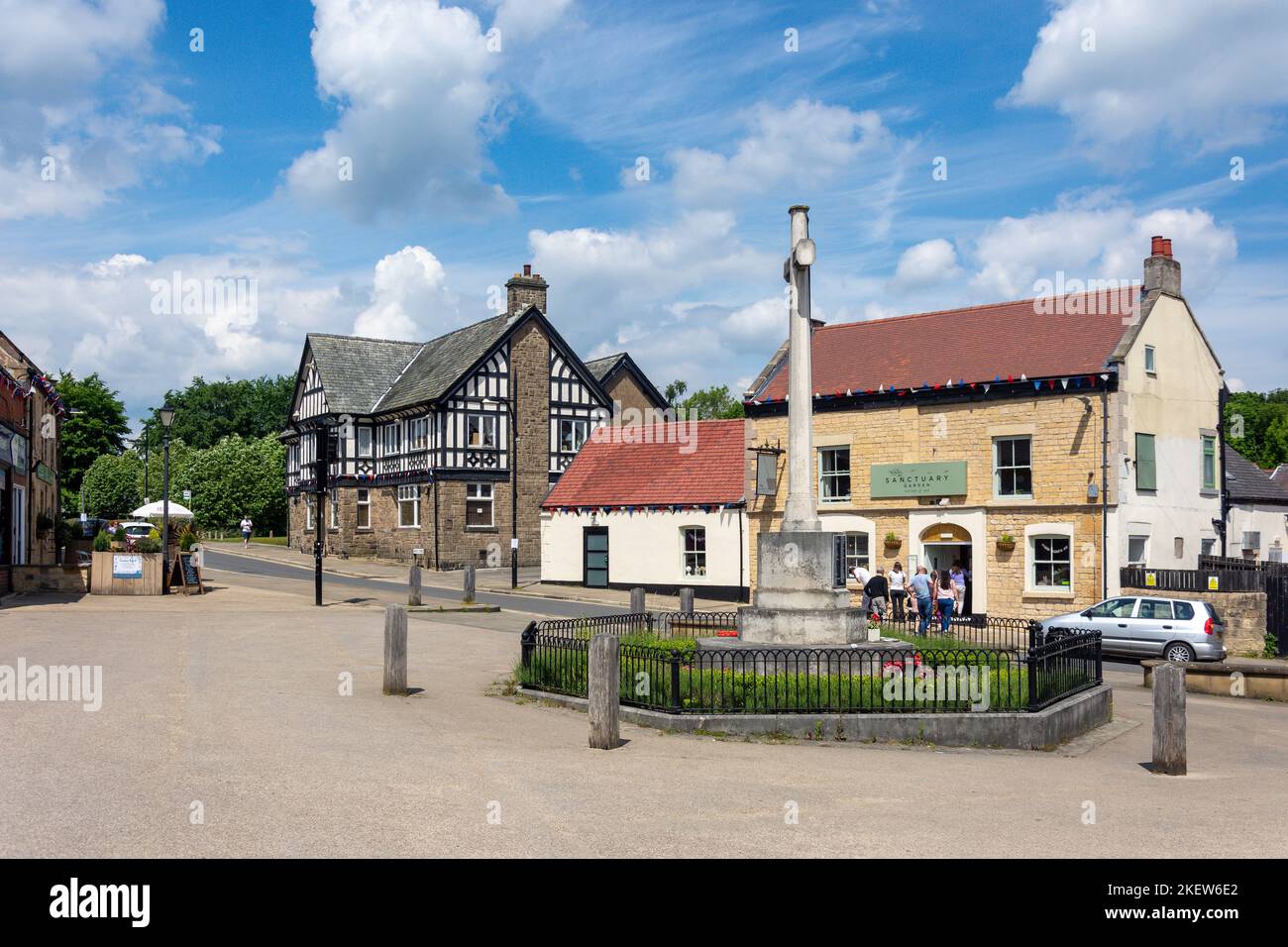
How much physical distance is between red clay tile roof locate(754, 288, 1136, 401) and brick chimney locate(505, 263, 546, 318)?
16.6 meters

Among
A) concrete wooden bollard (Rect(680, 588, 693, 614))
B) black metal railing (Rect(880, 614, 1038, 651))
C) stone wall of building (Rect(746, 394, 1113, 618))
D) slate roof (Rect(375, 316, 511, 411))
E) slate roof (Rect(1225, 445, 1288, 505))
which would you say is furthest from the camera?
slate roof (Rect(375, 316, 511, 411))

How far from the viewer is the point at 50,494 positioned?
38906mm

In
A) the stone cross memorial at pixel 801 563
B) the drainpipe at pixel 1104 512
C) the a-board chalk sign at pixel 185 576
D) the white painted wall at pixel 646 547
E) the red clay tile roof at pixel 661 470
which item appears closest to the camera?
the stone cross memorial at pixel 801 563

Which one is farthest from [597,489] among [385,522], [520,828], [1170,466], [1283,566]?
[520,828]

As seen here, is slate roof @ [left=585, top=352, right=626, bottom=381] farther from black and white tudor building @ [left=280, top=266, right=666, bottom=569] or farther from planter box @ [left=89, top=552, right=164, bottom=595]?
planter box @ [left=89, top=552, right=164, bottom=595]

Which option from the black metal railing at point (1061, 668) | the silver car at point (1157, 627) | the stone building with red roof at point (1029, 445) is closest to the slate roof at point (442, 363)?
the stone building with red roof at point (1029, 445)

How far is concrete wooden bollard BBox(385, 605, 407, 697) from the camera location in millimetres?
14461

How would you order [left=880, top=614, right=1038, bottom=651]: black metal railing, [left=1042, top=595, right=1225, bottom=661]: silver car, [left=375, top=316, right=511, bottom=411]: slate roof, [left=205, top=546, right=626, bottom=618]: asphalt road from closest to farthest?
[left=880, top=614, right=1038, bottom=651]: black metal railing → [left=1042, top=595, right=1225, bottom=661]: silver car → [left=205, top=546, right=626, bottom=618]: asphalt road → [left=375, top=316, right=511, bottom=411]: slate roof

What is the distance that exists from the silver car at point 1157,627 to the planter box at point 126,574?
859 inches

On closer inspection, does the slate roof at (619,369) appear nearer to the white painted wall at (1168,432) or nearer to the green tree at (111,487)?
the white painted wall at (1168,432)

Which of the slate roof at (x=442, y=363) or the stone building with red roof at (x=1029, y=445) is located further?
the slate roof at (x=442, y=363)

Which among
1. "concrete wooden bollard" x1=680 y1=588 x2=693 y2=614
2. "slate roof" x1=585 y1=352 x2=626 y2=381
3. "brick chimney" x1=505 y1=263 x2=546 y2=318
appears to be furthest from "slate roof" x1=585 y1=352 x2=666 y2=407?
"concrete wooden bollard" x1=680 y1=588 x2=693 y2=614

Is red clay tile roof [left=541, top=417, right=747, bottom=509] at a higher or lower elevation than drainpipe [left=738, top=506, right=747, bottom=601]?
higher

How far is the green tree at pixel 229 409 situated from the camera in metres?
99.4
